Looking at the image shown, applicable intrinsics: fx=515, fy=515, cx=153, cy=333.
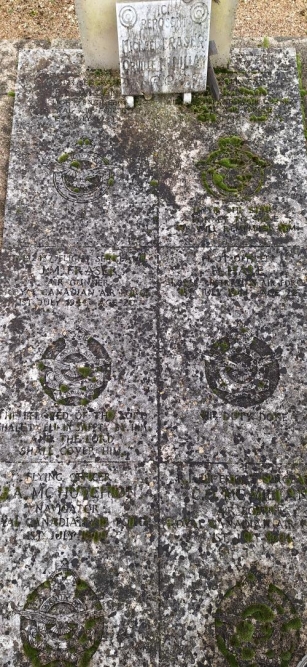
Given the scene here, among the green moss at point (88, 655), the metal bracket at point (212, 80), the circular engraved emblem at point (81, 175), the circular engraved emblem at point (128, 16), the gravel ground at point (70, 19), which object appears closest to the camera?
the green moss at point (88, 655)

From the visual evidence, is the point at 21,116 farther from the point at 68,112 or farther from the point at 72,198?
the point at 72,198

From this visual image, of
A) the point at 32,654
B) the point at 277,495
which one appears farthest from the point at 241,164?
the point at 32,654

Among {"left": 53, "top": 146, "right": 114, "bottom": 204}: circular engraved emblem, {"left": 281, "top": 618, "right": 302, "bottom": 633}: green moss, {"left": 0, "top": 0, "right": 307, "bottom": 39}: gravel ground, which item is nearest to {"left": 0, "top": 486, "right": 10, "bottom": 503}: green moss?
{"left": 281, "top": 618, "right": 302, "bottom": 633}: green moss

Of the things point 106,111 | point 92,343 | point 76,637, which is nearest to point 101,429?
point 92,343

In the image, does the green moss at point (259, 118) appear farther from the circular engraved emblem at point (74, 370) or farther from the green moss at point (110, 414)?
the green moss at point (110, 414)

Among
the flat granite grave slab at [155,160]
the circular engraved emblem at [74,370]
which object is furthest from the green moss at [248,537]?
the flat granite grave slab at [155,160]

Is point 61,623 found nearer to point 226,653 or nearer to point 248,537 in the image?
point 226,653
